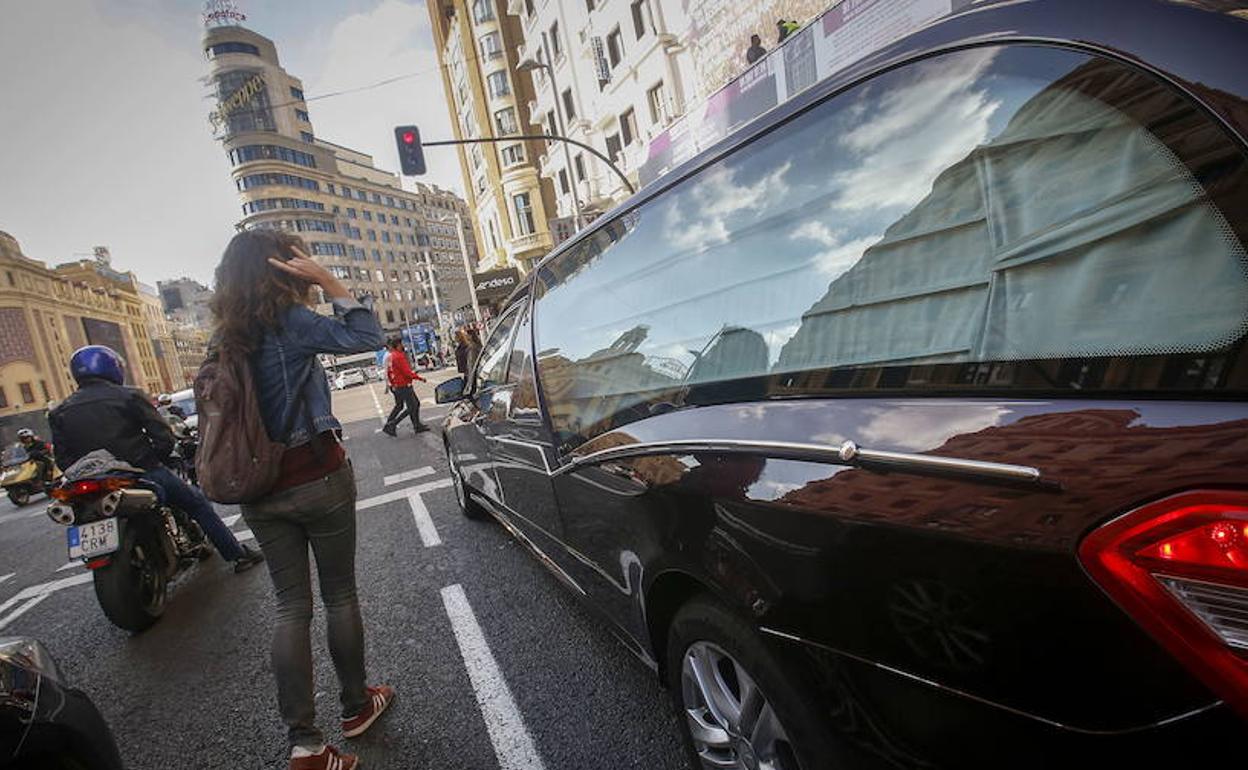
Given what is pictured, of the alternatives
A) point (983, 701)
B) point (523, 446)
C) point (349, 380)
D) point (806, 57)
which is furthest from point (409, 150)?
point (349, 380)

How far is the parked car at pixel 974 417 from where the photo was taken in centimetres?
76

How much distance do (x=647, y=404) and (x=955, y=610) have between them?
3.54 feet

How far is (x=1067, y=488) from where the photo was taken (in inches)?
32.3

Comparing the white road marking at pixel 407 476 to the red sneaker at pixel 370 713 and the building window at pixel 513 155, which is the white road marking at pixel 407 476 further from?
the building window at pixel 513 155

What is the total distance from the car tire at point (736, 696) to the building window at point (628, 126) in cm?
2232

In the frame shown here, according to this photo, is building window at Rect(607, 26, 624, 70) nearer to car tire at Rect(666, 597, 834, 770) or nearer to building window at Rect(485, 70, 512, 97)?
building window at Rect(485, 70, 512, 97)

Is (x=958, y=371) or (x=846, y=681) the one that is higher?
(x=958, y=371)

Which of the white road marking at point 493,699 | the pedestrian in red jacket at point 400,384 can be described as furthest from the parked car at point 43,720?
the pedestrian in red jacket at point 400,384

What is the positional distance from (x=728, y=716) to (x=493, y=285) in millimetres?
36156

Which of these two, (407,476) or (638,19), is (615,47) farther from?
(407,476)

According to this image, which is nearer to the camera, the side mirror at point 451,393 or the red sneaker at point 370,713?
the red sneaker at point 370,713

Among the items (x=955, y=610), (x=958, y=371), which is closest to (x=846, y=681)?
(x=955, y=610)

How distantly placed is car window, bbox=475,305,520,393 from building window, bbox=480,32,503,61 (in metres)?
39.1

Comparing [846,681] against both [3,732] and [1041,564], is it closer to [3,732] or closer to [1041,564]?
[1041,564]
